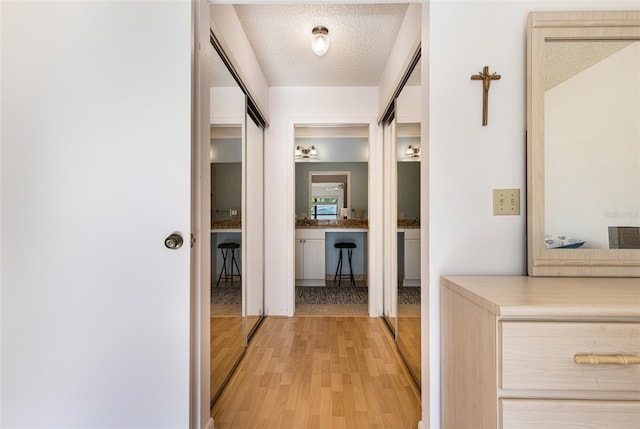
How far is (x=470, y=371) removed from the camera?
960mm

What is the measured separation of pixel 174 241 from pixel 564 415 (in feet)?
4.36

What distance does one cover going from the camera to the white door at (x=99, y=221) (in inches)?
45.1

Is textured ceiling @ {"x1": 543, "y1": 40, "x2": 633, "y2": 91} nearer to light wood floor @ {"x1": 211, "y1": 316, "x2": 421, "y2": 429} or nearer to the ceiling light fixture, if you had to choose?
the ceiling light fixture

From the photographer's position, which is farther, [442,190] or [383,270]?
[383,270]

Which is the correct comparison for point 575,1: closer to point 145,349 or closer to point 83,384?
point 145,349

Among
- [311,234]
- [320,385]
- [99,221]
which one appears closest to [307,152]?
[311,234]

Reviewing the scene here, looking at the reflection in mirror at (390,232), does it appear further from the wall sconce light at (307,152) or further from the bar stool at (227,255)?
the wall sconce light at (307,152)

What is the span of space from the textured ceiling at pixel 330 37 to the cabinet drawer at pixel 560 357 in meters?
2.04

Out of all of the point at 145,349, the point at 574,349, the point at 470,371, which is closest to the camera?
the point at 574,349

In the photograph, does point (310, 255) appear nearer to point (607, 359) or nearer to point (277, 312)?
point (277, 312)

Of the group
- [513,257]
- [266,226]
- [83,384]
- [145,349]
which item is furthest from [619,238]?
A: [266,226]

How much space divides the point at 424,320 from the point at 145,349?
1144 millimetres

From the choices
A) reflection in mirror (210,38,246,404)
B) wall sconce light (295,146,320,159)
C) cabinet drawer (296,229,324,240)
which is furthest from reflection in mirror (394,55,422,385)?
wall sconce light (295,146,320,159)

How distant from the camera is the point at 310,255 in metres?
4.53
